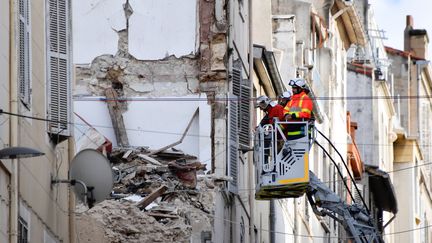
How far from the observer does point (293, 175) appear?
94.5 ft

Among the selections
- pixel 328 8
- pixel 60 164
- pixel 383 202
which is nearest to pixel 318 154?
pixel 328 8

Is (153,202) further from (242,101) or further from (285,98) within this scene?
(242,101)

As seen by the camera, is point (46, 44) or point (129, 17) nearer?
point (46, 44)

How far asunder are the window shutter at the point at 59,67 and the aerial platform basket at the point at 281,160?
4.91 m

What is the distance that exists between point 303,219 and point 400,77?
2920 cm

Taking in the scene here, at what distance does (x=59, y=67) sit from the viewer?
79.1 feet

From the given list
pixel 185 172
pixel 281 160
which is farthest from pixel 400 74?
pixel 281 160

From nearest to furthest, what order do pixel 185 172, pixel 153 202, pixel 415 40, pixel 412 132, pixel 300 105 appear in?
pixel 300 105 < pixel 153 202 < pixel 185 172 < pixel 412 132 < pixel 415 40

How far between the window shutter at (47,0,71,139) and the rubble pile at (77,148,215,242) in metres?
4.48

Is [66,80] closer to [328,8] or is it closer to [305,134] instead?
[305,134]

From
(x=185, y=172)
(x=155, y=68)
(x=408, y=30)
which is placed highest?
(x=408, y=30)

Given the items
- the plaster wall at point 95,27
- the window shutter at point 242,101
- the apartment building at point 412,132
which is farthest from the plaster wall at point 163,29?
the apartment building at point 412,132

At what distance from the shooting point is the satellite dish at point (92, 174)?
2333cm

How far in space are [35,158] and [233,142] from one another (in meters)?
9.31
